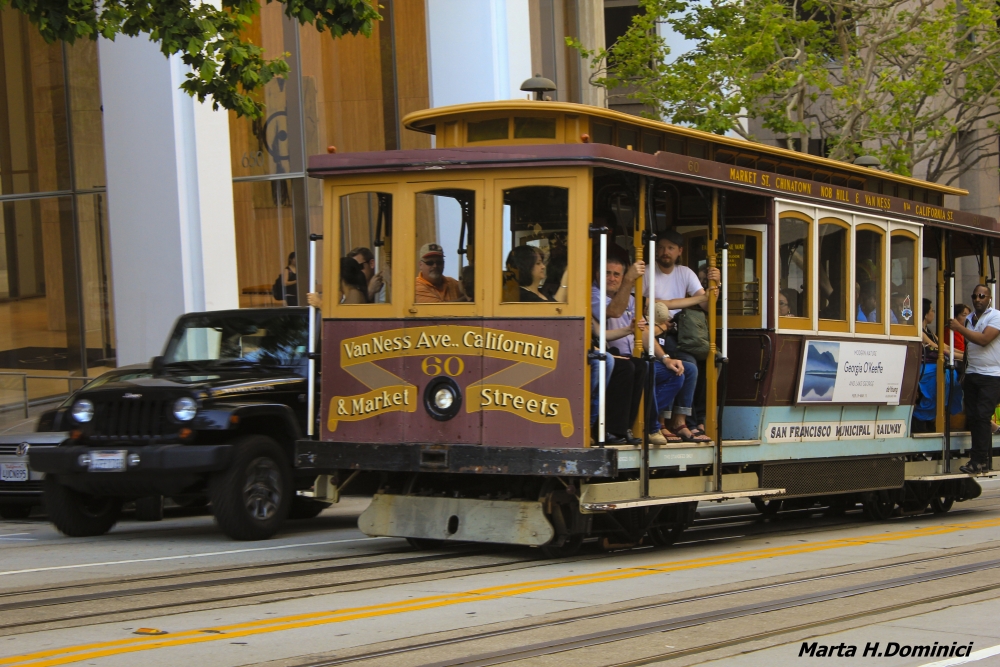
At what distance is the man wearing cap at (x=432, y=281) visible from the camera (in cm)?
991

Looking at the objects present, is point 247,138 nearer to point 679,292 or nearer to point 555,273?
point 679,292

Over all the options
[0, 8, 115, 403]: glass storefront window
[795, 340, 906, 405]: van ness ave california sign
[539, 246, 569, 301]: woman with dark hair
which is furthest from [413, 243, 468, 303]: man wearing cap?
[0, 8, 115, 403]: glass storefront window

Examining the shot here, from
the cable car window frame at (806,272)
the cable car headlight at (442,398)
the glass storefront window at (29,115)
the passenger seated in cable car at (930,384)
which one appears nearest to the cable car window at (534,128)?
the cable car headlight at (442,398)

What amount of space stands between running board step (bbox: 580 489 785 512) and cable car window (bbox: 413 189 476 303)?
1.75m

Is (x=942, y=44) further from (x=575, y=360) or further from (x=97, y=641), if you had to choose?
(x=97, y=641)

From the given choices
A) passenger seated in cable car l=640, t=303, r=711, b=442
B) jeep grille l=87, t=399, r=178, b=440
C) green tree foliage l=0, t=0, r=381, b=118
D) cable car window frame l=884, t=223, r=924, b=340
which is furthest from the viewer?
cable car window frame l=884, t=223, r=924, b=340

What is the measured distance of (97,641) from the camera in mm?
6734

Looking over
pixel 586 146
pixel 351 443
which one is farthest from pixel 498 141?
pixel 351 443

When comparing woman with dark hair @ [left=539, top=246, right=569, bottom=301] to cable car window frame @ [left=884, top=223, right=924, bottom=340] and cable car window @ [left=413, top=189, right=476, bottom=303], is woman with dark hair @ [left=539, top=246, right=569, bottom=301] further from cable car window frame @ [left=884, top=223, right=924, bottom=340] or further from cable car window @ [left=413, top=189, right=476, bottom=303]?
cable car window frame @ [left=884, top=223, right=924, bottom=340]

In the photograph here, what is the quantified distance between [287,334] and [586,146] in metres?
4.11

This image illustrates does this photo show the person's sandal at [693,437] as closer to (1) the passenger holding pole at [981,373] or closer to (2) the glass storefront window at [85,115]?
(1) the passenger holding pole at [981,373]

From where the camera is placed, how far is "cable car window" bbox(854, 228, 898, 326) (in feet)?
40.2

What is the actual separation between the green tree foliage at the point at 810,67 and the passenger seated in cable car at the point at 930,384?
8.60 meters

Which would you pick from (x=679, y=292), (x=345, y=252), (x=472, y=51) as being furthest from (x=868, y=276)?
(x=472, y=51)
